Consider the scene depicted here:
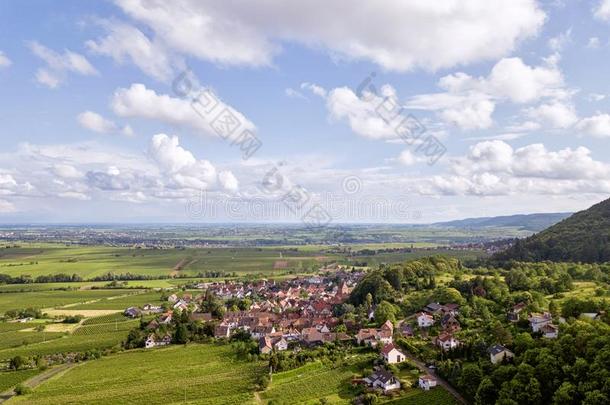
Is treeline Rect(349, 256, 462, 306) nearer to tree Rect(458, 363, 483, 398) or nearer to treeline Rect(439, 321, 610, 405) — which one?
tree Rect(458, 363, 483, 398)

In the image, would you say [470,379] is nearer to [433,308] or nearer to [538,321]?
[538,321]

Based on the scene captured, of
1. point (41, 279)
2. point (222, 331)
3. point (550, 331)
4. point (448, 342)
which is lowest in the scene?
point (222, 331)

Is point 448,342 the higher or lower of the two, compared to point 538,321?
lower

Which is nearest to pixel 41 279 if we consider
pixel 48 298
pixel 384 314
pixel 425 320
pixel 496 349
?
pixel 48 298

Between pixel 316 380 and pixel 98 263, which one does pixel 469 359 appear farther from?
pixel 98 263

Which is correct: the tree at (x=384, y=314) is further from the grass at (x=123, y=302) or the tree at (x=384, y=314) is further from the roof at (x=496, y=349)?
the grass at (x=123, y=302)

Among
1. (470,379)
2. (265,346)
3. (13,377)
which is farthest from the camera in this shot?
(265,346)

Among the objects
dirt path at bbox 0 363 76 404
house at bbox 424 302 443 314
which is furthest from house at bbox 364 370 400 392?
dirt path at bbox 0 363 76 404

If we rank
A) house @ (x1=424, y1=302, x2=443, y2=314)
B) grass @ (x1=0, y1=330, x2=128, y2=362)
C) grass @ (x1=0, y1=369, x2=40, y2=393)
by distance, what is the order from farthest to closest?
house @ (x1=424, y1=302, x2=443, y2=314)
grass @ (x1=0, y1=330, x2=128, y2=362)
grass @ (x1=0, y1=369, x2=40, y2=393)
